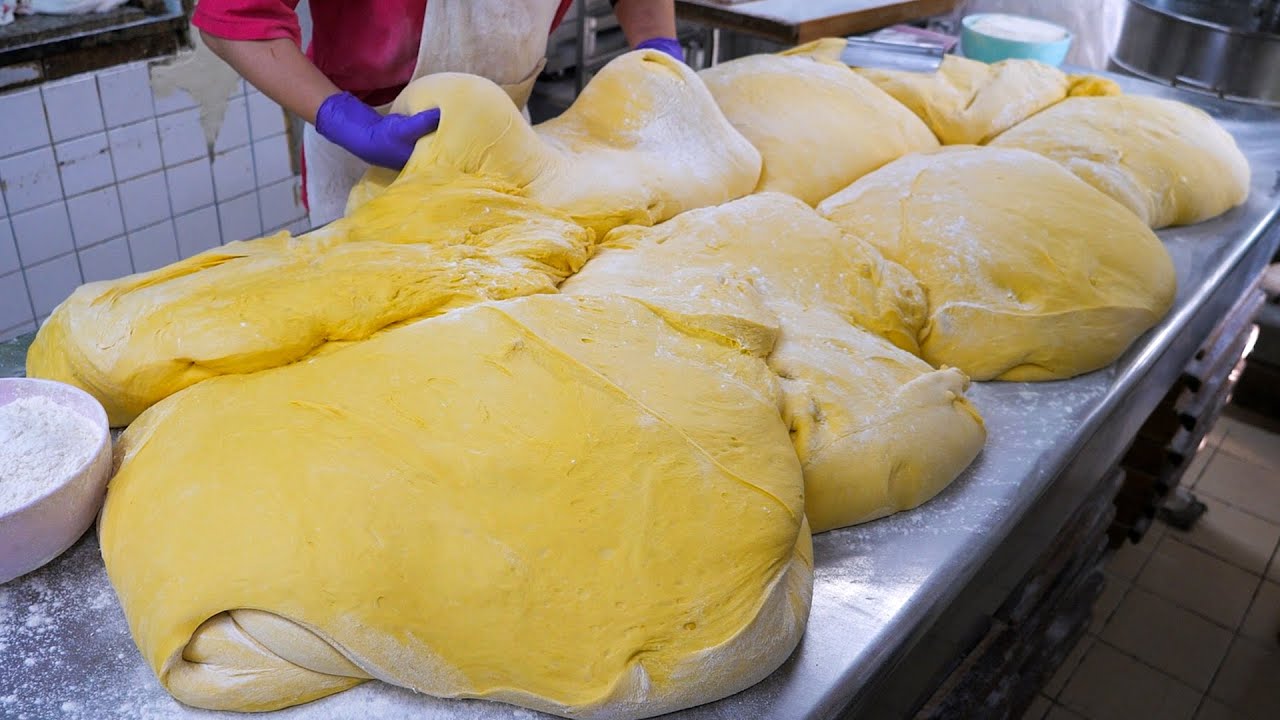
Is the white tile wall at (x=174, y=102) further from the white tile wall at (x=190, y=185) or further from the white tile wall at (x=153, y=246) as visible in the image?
the white tile wall at (x=153, y=246)

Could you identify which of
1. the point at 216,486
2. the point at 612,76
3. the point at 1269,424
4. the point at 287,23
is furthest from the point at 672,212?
the point at 1269,424

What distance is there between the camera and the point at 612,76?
77.7 inches

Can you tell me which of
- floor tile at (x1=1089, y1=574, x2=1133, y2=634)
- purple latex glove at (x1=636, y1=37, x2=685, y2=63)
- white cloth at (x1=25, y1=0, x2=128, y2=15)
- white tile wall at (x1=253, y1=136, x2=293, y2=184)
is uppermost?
purple latex glove at (x1=636, y1=37, x2=685, y2=63)

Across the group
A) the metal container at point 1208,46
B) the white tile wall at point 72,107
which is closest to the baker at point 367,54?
the white tile wall at point 72,107

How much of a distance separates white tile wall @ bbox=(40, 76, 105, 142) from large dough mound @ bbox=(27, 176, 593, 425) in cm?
196

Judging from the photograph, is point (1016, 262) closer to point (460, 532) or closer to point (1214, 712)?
point (460, 532)

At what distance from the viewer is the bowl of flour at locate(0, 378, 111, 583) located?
111 cm

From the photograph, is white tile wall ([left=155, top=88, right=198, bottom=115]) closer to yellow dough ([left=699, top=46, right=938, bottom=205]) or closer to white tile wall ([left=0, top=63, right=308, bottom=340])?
white tile wall ([left=0, top=63, right=308, bottom=340])

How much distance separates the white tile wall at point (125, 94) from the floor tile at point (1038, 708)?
3.42 metres

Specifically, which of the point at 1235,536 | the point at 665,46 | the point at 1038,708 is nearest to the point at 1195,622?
the point at 1235,536

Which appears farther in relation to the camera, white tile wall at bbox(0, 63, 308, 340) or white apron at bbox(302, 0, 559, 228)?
white tile wall at bbox(0, 63, 308, 340)

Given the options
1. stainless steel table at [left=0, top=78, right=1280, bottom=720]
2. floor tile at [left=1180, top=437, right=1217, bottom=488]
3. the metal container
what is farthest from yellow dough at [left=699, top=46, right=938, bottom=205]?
floor tile at [left=1180, top=437, right=1217, bottom=488]

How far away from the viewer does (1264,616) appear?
285cm

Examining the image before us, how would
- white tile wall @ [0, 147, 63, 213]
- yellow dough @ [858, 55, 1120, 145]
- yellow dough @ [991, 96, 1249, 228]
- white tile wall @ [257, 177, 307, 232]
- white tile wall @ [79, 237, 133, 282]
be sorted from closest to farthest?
yellow dough @ [991, 96, 1249, 228], yellow dough @ [858, 55, 1120, 145], white tile wall @ [0, 147, 63, 213], white tile wall @ [79, 237, 133, 282], white tile wall @ [257, 177, 307, 232]
